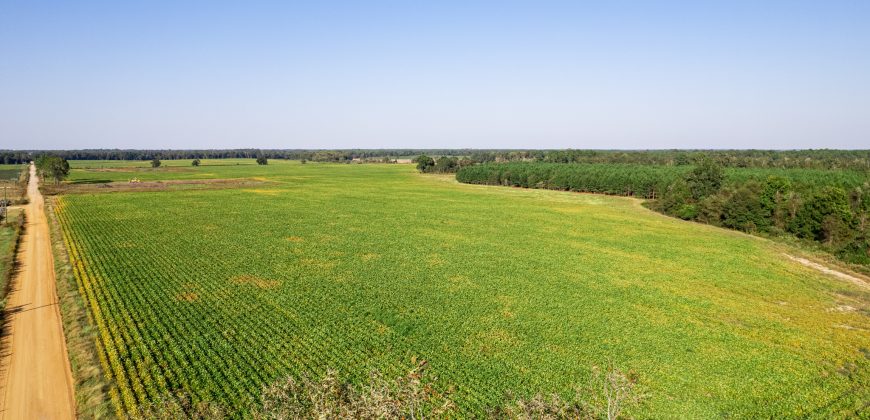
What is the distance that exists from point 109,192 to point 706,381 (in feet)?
396

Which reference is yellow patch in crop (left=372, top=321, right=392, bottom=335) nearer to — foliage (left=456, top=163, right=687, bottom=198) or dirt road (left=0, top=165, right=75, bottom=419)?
dirt road (left=0, top=165, right=75, bottom=419)

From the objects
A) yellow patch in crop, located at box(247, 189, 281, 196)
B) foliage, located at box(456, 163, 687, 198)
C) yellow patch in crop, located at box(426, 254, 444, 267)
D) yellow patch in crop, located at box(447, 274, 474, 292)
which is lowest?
yellow patch in crop, located at box(447, 274, 474, 292)

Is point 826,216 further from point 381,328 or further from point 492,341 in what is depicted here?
point 381,328

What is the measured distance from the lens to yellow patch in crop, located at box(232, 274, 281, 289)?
38256 millimetres

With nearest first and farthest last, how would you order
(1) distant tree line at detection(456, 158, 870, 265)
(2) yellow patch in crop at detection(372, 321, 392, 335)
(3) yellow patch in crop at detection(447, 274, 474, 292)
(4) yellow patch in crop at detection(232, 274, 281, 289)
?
(2) yellow patch in crop at detection(372, 321, 392, 335) < (4) yellow patch in crop at detection(232, 274, 281, 289) < (3) yellow patch in crop at detection(447, 274, 474, 292) < (1) distant tree line at detection(456, 158, 870, 265)

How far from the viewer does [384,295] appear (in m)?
36.2

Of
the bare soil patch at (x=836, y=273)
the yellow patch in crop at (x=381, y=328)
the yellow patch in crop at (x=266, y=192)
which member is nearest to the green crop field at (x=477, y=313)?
the yellow patch in crop at (x=381, y=328)

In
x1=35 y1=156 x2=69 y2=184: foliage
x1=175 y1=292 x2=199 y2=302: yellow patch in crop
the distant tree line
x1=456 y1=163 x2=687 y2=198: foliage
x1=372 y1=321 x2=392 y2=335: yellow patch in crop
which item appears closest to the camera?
x1=372 y1=321 x2=392 y2=335: yellow patch in crop

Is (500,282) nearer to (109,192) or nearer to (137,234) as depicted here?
(137,234)

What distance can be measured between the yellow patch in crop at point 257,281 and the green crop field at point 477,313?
0.17 metres

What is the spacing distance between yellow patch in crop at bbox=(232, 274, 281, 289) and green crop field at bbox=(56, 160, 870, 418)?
0.17 m

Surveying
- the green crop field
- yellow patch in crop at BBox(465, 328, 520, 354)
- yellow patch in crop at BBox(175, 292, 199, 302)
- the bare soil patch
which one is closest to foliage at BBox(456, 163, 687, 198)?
the bare soil patch

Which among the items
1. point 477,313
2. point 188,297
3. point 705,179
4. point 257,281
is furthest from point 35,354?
point 705,179

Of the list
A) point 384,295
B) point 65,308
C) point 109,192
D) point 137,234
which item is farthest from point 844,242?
point 109,192
